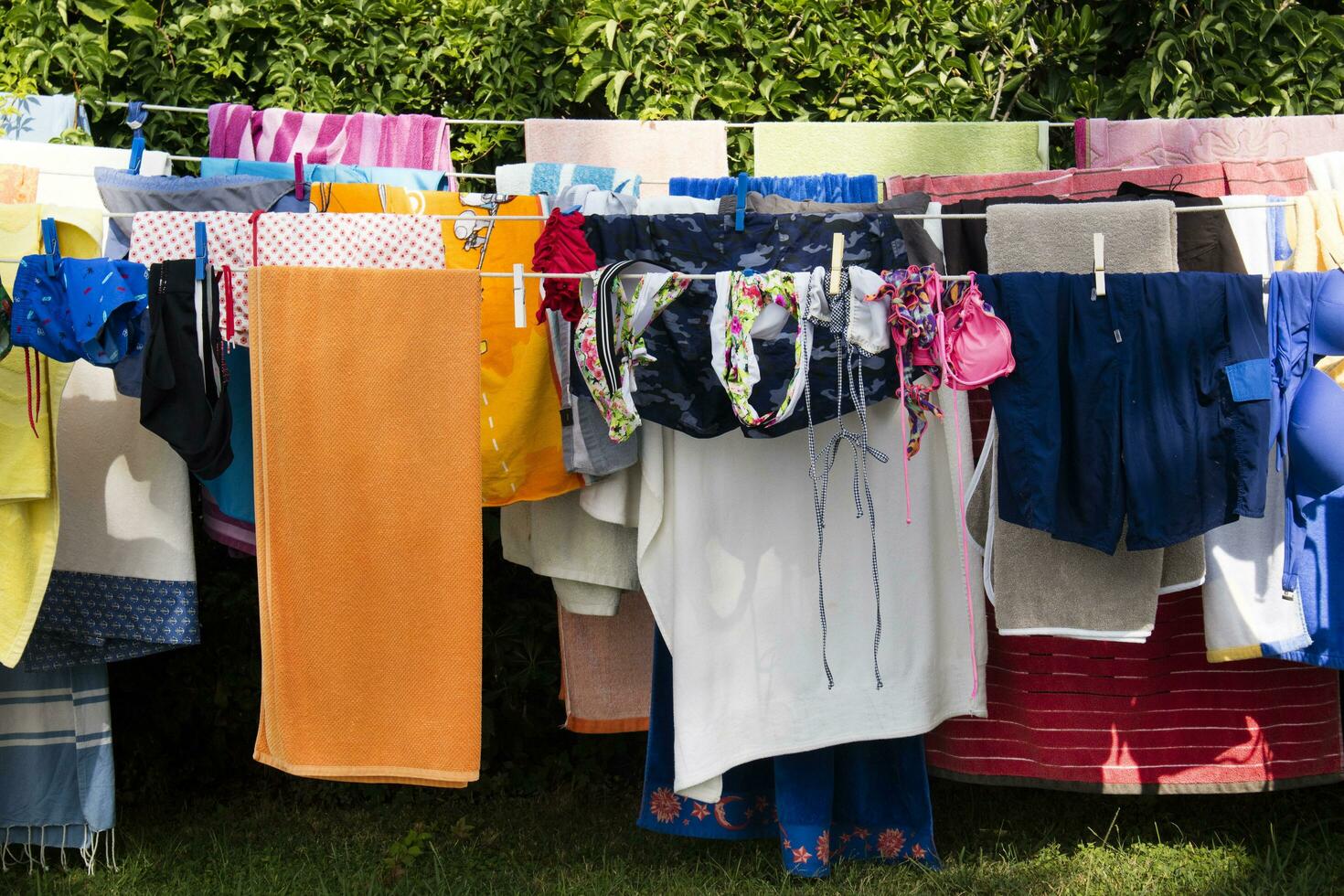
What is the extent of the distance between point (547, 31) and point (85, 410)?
1.77m

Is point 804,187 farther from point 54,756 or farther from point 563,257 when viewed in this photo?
point 54,756

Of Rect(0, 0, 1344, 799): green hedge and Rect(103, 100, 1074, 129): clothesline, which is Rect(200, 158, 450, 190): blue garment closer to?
Rect(103, 100, 1074, 129): clothesline

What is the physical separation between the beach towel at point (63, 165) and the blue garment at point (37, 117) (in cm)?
35

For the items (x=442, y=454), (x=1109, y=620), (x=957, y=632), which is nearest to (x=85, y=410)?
(x=442, y=454)

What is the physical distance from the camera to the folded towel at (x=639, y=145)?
12.2 feet

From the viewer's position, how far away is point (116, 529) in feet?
10.9

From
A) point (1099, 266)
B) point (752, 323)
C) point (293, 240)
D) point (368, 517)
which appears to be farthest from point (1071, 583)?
point (293, 240)

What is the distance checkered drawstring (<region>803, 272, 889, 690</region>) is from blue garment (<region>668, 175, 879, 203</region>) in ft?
1.90

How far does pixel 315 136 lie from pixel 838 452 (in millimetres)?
1614

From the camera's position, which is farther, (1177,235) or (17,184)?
(17,184)

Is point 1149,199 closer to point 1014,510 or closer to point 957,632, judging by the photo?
point 1014,510

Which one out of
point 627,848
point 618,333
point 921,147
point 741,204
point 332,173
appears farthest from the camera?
point 627,848

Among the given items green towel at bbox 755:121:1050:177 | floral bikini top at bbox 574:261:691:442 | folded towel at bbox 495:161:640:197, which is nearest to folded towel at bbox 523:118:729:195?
green towel at bbox 755:121:1050:177

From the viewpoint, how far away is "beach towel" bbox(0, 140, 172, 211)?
3.35 m
